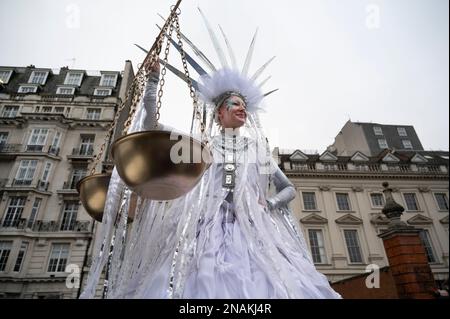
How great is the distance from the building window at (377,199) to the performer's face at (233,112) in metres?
16.6

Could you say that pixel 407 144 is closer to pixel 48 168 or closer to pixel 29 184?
pixel 48 168

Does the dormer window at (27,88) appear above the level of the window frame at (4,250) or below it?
above

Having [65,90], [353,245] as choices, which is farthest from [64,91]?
[353,245]

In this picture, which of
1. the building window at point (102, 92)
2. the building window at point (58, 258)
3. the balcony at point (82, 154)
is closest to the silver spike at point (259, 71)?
the building window at point (58, 258)

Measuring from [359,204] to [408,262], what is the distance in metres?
11.8

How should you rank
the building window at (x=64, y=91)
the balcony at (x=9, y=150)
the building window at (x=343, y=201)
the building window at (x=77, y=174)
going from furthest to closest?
the building window at (x=64, y=91)
the balcony at (x=9, y=150)
the building window at (x=77, y=174)
the building window at (x=343, y=201)

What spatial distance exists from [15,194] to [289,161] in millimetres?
17207

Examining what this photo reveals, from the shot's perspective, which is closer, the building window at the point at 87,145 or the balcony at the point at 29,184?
the balcony at the point at 29,184

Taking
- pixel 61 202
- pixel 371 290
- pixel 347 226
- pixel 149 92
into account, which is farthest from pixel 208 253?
pixel 61 202

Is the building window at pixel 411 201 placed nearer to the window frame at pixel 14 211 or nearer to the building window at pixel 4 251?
the window frame at pixel 14 211

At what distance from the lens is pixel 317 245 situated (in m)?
15.0

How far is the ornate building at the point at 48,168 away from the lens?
14.1m

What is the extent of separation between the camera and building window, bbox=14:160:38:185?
638 inches

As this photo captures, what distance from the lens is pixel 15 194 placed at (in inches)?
620
